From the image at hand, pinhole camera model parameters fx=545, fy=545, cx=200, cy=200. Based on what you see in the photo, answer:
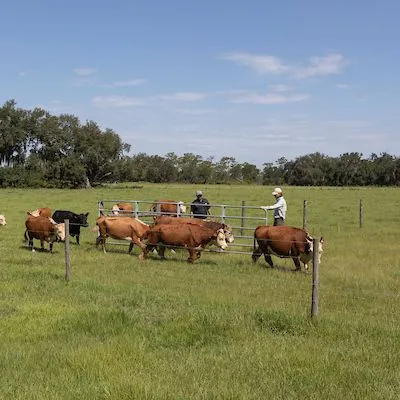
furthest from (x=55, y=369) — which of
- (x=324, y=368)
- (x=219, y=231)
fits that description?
(x=219, y=231)

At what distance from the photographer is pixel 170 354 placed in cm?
625

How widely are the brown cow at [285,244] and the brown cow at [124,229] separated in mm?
3391

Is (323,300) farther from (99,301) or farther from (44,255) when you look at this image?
(44,255)

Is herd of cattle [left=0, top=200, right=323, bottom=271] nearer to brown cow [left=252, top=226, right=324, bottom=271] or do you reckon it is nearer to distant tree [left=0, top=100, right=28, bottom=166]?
brown cow [left=252, top=226, right=324, bottom=271]

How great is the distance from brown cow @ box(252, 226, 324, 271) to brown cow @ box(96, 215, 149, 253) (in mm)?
3391

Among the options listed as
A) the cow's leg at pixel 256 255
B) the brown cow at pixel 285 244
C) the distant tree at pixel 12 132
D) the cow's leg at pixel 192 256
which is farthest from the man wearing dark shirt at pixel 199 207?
the distant tree at pixel 12 132

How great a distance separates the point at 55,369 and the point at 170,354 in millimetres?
1295

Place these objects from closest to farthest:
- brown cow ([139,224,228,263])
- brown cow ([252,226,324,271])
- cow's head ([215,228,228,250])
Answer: brown cow ([252,226,324,271]) < brown cow ([139,224,228,263]) < cow's head ([215,228,228,250])

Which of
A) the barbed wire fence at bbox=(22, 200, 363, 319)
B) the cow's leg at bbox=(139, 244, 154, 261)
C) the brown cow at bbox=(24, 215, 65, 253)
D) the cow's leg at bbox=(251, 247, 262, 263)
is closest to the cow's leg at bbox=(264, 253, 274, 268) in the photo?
the cow's leg at bbox=(251, 247, 262, 263)

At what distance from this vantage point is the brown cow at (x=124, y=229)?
49.0 ft

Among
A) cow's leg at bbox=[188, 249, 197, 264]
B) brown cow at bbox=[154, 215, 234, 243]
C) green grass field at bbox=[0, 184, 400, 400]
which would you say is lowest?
green grass field at bbox=[0, 184, 400, 400]

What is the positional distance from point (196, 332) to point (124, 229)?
8379mm

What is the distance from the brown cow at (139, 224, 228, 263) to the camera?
13.8m

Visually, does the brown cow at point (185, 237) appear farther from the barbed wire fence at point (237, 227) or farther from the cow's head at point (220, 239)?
the barbed wire fence at point (237, 227)
